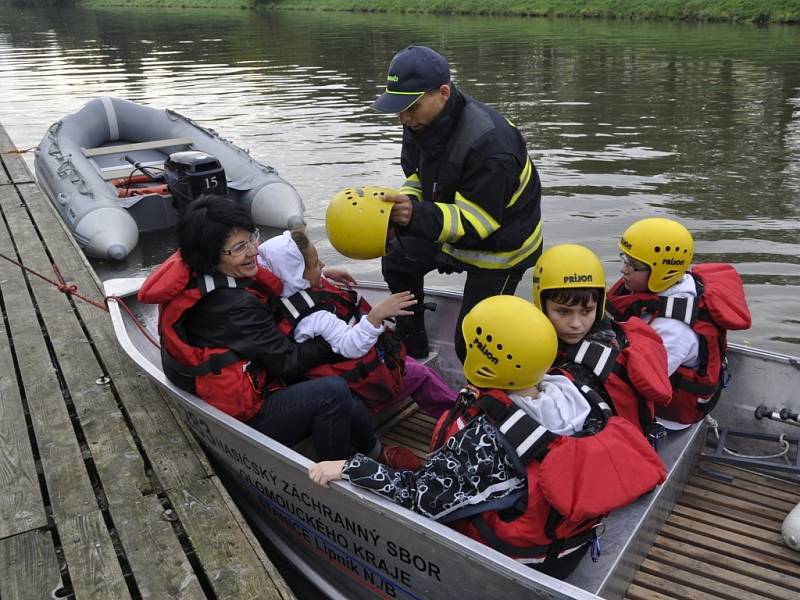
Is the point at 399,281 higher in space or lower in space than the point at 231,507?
higher

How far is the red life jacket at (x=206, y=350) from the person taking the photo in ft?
9.45

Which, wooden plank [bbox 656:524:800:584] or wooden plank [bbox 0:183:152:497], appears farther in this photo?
wooden plank [bbox 0:183:152:497]

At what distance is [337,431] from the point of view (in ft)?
9.84

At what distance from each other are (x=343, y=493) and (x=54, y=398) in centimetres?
228

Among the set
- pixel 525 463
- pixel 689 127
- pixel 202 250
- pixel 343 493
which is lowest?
pixel 689 127

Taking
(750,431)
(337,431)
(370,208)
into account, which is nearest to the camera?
(370,208)

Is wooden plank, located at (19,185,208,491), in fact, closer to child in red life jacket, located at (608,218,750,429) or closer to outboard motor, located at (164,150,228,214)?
outboard motor, located at (164,150,228,214)

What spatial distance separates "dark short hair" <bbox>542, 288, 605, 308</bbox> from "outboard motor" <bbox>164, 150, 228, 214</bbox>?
5.10 metres

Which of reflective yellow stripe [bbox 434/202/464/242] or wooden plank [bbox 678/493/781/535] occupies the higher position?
reflective yellow stripe [bbox 434/202/464/242]

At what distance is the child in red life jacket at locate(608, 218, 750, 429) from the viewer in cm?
290

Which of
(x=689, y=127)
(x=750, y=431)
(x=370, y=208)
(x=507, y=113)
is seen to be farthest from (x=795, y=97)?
(x=370, y=208)

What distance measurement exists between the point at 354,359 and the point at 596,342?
1105 mm

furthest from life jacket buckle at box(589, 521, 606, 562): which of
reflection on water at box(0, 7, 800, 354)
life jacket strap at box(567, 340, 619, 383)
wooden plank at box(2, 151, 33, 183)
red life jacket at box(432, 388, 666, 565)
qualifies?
wooden plank at box(2, 151, 33, 183)

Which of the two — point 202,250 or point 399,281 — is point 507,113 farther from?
point 202,250
